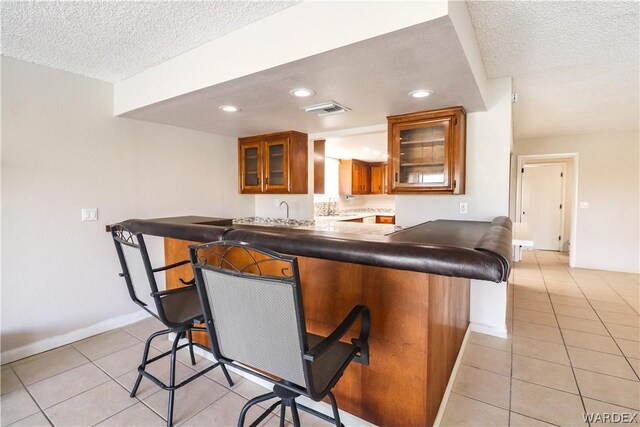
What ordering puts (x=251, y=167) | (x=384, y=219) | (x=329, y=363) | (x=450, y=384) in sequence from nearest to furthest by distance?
1. (x=329, y=363)
2. (x=450, y=384)
3. (x=251, y=167)
4. (x=384, y=219)

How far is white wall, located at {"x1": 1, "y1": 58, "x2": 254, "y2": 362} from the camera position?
2355 mm

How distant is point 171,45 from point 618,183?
6510mm

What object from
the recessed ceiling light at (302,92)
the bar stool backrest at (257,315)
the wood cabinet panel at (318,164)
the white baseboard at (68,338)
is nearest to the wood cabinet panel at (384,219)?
the wood cabinet panel at (318,164)

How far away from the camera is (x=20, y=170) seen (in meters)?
2.37

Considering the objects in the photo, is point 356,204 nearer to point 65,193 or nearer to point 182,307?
point 65,193

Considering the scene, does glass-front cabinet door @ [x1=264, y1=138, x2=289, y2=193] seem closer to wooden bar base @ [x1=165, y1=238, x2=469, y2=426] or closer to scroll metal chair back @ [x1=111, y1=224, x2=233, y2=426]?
scroll metal chair back @ [x1=111, y1=224, x2=233, y2=426]

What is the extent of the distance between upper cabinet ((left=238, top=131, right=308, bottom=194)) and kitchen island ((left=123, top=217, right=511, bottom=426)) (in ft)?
7.07

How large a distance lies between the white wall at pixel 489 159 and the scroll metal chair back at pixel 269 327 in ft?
6.64

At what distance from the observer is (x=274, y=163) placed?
157 inches

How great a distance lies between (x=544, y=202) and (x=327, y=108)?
20.8 feet

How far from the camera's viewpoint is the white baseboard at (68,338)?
2357 millimetres

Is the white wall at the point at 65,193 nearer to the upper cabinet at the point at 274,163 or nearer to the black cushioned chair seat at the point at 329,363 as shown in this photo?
the upper cabinet at the point at 274,163

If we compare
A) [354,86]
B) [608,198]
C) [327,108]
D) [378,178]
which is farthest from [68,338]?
[608,198]

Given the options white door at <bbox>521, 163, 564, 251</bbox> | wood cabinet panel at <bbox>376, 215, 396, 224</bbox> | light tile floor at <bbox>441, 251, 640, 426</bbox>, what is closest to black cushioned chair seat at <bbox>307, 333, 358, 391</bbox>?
light tile floor at <bbox>441, 251, 640, 426</bbox>
